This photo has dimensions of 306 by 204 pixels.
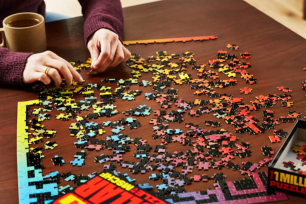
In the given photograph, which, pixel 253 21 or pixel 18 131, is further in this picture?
pixel 253 21

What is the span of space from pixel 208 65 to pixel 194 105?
0.31 metres

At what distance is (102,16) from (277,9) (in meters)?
2.56

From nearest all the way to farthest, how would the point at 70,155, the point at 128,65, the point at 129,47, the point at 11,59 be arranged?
the point at 70,155 < the point at 11,59 < the point at 128,65 < the point at 129,47

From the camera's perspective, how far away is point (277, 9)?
3.91 m

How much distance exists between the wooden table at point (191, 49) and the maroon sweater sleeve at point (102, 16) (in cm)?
7

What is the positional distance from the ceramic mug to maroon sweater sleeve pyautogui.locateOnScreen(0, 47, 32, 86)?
3.4 inches

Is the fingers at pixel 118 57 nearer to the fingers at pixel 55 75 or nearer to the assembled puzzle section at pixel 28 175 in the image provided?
the fingers at pixel 55 75

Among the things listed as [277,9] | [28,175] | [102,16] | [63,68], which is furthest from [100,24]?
[277,9]

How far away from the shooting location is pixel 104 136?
1.27 m

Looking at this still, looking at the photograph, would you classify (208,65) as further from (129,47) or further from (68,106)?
(68,106)

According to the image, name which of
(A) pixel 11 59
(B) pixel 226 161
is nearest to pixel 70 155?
(B) pixel 226 161

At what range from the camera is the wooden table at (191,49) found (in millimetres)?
1206

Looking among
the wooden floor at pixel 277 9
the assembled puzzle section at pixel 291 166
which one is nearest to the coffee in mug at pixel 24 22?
the assembled puzzle section at pixel 291 166

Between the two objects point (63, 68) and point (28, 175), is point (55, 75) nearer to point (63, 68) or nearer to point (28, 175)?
point (63, 68)
